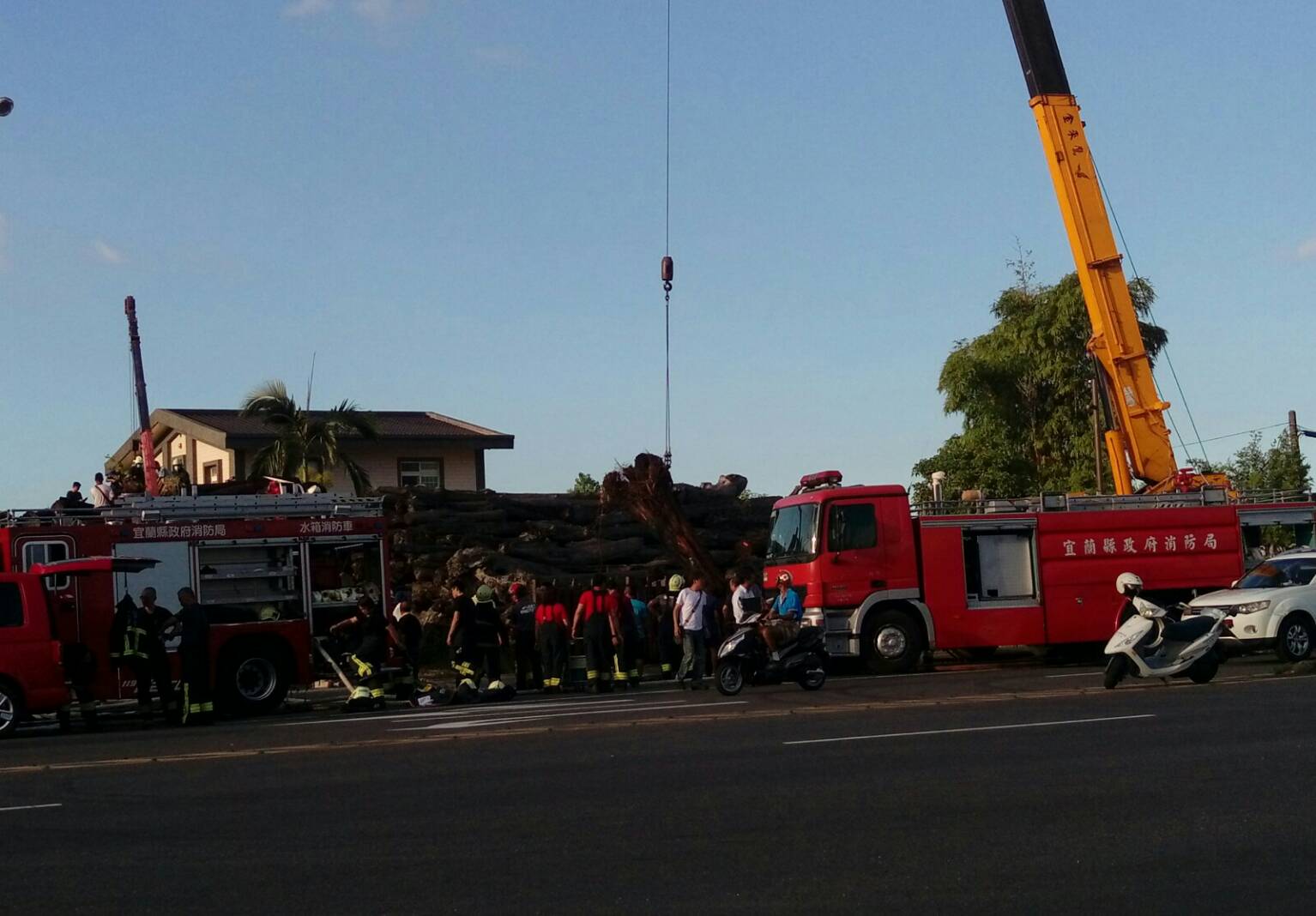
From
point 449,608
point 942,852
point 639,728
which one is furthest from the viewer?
point 449,608

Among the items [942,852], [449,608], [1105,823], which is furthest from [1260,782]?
[449,608]

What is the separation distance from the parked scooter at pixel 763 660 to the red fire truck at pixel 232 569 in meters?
5.41

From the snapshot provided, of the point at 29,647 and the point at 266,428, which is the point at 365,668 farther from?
the point at 266,428

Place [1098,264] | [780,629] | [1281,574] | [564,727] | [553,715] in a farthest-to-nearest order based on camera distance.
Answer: [1098,264] < [1281,574] < [780,629] < [553,715] < [564,727]

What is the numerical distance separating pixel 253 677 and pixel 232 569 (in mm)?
1965

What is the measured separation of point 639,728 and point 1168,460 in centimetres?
1360

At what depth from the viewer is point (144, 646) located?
1875 centimetres

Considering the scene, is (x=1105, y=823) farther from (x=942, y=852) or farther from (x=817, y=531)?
(x=817, y=531)

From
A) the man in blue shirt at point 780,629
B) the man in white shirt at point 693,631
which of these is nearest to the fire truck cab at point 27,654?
the man in white shirt at point 693,631

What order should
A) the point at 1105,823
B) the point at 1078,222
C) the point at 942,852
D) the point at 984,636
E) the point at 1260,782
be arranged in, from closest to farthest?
the point at 942,852, the point at 1105,823, the point at 1260,782, the point at 984,636, the point at 1078,222

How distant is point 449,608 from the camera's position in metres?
28.1

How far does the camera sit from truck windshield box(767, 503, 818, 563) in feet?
74.8

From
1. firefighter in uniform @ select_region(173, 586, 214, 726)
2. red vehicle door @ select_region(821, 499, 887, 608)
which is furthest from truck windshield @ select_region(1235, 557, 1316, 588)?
firefighter in uniform @ select_region(173, 586, 214, 726)

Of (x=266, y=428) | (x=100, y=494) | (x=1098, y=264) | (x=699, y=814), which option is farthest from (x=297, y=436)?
(x=699, y=814)
